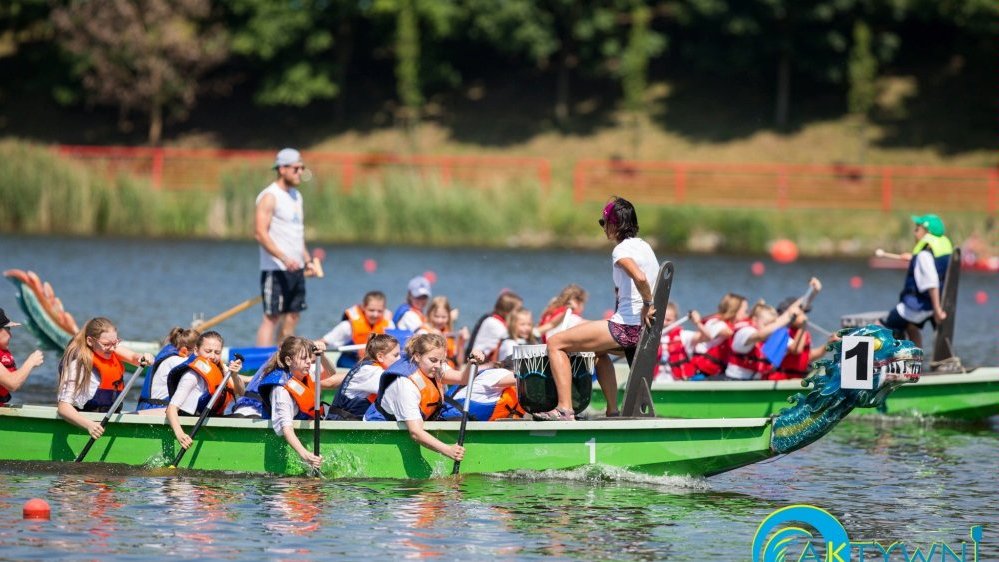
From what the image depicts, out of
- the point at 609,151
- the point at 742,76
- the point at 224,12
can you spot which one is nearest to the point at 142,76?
the point at 224,12

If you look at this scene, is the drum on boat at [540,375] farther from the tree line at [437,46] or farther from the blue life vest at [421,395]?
the tree line at [437,46]

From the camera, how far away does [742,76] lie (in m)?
50.1

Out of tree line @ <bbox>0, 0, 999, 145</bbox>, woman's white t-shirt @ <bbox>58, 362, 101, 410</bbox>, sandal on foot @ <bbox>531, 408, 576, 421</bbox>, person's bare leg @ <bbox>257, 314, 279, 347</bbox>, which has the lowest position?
sandal on foot @ <bbox>531, 408, 576, 421</bbox>

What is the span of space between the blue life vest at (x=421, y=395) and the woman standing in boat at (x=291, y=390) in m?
0.45

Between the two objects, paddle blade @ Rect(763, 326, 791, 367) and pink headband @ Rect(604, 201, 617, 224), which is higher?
pink headband @ Rect(604, 201, 617, 224)

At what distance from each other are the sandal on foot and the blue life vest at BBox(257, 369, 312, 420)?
5.81 ft

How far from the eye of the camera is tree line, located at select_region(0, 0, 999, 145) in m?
46.5

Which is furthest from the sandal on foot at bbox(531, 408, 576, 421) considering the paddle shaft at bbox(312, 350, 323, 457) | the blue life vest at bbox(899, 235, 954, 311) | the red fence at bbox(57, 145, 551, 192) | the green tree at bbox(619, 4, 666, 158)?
the green tree at bbox(619, 4, 666, 158)

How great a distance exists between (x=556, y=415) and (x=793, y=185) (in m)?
30.2

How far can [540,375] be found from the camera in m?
11.6

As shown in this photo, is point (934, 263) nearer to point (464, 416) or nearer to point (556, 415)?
point (556, 415)

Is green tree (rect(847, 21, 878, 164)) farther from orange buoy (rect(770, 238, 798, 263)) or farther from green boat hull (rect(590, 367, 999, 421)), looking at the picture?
green boat hull (rect(590, 367, 999, 421))

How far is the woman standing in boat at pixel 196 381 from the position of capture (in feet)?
38.7

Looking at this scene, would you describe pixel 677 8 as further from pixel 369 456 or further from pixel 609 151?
pixel 369 456
